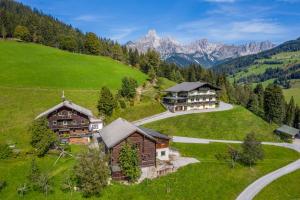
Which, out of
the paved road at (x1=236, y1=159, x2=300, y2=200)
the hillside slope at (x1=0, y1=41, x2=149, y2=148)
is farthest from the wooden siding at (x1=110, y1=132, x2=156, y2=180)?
the hillside slope at (x1=0, y1=41, x2=149, y2=148)

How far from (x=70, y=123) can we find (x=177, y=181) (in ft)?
111

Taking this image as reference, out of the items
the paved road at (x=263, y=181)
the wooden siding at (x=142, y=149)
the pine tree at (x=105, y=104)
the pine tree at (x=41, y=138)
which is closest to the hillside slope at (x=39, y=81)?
the pine tree at (x=105, y=104)

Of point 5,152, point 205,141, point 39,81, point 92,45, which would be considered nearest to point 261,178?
point 205,141

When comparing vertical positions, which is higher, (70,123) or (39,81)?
(39,81)

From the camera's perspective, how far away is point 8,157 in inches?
2244

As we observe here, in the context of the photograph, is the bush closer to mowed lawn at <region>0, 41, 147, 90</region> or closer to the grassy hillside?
the grassy hillside

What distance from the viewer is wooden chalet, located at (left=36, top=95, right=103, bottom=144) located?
70.9 meters

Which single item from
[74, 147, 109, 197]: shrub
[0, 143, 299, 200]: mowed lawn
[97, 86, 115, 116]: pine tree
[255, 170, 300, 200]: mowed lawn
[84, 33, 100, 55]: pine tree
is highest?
[84, 33, 100, 55]: pine tree

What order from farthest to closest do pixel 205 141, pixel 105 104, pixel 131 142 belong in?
pixel 105 104, pixel 205 141, pixel 131 142

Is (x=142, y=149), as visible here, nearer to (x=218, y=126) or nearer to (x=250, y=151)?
(x=250, y=151)

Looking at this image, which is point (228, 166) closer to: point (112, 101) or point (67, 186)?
point (67, 186)

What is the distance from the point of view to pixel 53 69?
123000mm

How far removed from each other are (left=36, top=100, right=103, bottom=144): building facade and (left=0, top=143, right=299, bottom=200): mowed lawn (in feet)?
41.5

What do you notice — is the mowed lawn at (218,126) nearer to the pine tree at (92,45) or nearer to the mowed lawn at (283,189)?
the mowed lawn at (283,189)
